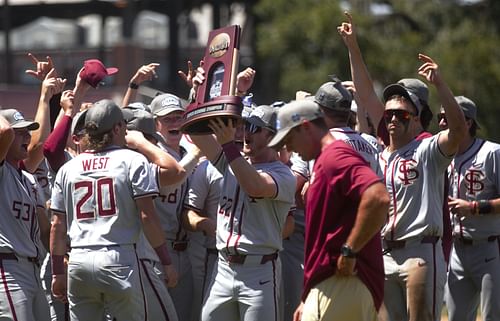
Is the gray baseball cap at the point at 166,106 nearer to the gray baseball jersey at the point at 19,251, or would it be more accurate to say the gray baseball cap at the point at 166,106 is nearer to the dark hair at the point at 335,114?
the gray baseball jersey at the point at 19,251

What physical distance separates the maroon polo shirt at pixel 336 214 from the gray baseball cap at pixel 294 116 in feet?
0.69

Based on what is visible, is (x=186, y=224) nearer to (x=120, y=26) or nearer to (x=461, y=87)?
(x=461, y=87)

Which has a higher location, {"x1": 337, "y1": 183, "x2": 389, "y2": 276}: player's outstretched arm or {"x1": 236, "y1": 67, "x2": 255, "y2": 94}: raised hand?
{"x1": 236, "y1": 67, "x2": 255, "y2": 94}: raised hand

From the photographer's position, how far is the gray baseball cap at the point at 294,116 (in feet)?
22.7

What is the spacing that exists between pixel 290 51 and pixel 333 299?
1989 cm

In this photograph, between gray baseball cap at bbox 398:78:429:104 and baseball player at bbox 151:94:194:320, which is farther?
baseball player at bbox 151:94:194:320

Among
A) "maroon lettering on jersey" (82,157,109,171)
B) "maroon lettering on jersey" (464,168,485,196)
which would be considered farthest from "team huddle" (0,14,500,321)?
"maroon lettering on jersey" (464,168,485,196)

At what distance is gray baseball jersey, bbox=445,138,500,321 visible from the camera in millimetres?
9977

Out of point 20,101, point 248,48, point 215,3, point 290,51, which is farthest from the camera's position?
point 248,48

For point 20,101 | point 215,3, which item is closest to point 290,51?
point 215,3

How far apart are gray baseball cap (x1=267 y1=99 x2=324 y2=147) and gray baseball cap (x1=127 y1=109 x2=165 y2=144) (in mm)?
2241

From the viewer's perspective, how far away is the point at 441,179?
888 cm

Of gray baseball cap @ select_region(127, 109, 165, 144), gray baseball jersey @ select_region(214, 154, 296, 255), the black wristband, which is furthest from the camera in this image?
the black wristband

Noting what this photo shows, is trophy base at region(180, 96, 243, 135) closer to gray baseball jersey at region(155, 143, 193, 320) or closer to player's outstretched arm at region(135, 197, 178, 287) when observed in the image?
player's outstretched arm at region(135, 197, 178, 287)
